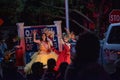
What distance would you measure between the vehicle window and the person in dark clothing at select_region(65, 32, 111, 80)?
802 cm

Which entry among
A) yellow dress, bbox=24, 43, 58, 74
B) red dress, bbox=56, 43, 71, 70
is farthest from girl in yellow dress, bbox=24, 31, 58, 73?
red dress, bbox=56, 43, 71, 70

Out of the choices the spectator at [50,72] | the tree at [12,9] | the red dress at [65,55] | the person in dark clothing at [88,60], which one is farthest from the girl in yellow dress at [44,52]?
the person in dark clothing at [88,60]

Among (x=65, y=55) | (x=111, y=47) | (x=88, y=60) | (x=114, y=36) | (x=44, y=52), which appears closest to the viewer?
(x=88, y=60)

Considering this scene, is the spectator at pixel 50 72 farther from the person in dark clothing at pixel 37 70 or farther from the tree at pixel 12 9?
the tree at pixel 12 9

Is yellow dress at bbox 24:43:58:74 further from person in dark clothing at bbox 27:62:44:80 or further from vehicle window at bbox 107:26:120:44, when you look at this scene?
person in dark clothing at bbox 27:62:44:80

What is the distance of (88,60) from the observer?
15.6 ft

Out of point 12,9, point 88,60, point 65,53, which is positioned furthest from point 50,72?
point 12,9

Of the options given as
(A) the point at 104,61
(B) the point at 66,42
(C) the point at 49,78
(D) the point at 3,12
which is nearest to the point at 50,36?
(B) the point at 66,42

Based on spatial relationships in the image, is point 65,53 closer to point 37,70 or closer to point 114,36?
point 114,36

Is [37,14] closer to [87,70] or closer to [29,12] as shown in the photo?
[29,12]

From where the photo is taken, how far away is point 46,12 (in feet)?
101

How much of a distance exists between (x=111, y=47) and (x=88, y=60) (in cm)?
804

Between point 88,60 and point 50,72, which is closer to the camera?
point 88,60

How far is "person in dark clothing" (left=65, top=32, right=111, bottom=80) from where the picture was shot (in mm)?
4707
